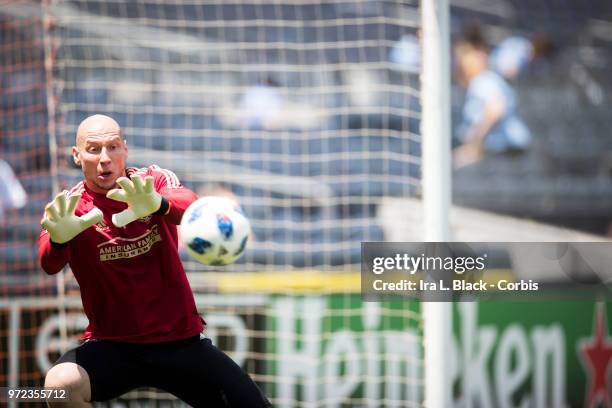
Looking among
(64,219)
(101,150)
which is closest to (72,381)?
(64,219)

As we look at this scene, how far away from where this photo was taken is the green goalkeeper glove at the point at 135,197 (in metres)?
3.81

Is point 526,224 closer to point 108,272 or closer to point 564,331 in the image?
point 564,331

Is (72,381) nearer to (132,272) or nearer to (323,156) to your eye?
(132,272)

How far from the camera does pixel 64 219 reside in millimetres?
3857

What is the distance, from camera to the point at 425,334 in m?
5.15

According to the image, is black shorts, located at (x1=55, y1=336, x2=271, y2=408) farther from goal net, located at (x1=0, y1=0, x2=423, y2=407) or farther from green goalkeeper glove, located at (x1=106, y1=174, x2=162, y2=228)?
goal net, located at (x1=0, y1=0, x2=423, y2=407)

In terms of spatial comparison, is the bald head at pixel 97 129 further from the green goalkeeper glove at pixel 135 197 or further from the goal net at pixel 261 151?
the goal net at pixel 261 151

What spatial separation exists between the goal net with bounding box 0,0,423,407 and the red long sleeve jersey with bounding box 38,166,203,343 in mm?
2228

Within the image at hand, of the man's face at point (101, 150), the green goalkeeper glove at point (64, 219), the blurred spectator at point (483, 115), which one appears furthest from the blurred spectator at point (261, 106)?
the green goalkeeper glove at point (64, 219)

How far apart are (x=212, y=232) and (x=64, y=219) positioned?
1.97 feet

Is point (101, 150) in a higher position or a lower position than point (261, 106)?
lower

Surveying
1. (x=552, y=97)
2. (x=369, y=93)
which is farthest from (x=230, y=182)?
(x=552, y=97)

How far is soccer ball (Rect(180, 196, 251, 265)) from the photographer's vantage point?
13.2 ft

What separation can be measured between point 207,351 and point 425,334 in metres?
1.40
